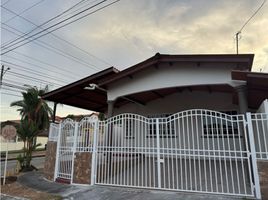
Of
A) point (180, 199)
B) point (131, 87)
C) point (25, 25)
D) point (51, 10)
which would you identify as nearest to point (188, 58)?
point (131, 87)

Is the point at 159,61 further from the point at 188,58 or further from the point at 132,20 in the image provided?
the point at 132,20

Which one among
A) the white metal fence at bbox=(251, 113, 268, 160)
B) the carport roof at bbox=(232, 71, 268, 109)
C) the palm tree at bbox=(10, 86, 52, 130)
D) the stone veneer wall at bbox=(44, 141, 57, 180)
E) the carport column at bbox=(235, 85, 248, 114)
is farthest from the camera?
the palm tree at bbox=(10, 86, 52, 130)

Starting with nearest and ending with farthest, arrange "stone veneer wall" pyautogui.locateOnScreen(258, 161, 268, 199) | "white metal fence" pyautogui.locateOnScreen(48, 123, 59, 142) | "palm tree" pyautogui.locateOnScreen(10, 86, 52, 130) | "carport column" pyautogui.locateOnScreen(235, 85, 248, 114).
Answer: "stone veneer wall" pyautogui.locateOnScreen(258, 161, 268, 199), "carport column" pyautogui.locateOnScreen(235, 85, 248, 114), "white metal fence" pyautogui.locateOnScreen(48, 123, 59, 142), "palm tree" pyautogui.locateOnScreen(10, 86, 52, 130)

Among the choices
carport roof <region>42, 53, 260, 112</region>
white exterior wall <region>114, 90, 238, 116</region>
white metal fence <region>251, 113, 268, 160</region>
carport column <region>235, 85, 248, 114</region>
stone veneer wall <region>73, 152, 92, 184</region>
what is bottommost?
stone veneer wall <region>73, 152, 92, 184</region>

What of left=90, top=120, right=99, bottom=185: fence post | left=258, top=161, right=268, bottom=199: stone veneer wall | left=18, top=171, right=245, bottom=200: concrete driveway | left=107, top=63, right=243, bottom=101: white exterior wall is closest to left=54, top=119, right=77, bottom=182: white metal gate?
left=18, top=171, right=245, bottom=200: concrete driveway

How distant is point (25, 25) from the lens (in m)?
9.36

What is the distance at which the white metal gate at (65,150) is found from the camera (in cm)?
725

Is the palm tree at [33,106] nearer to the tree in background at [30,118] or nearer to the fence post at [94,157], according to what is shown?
the tree in background at [30,118]

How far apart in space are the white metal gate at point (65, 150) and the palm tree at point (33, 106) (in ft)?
16.6

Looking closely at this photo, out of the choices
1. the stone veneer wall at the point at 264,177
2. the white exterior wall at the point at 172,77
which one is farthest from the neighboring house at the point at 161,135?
the stone veneer wall at the point at 264,177

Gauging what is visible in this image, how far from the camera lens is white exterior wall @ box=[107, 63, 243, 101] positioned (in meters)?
7.03

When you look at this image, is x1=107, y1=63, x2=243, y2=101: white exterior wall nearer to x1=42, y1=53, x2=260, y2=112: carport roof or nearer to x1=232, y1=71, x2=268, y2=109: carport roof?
x1=42, y1=53, x2=260, y2=112: carport roof

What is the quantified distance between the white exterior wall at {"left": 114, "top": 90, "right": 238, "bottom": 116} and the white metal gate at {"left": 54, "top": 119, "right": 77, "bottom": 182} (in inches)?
249

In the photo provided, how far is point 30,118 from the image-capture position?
38.3 feet
